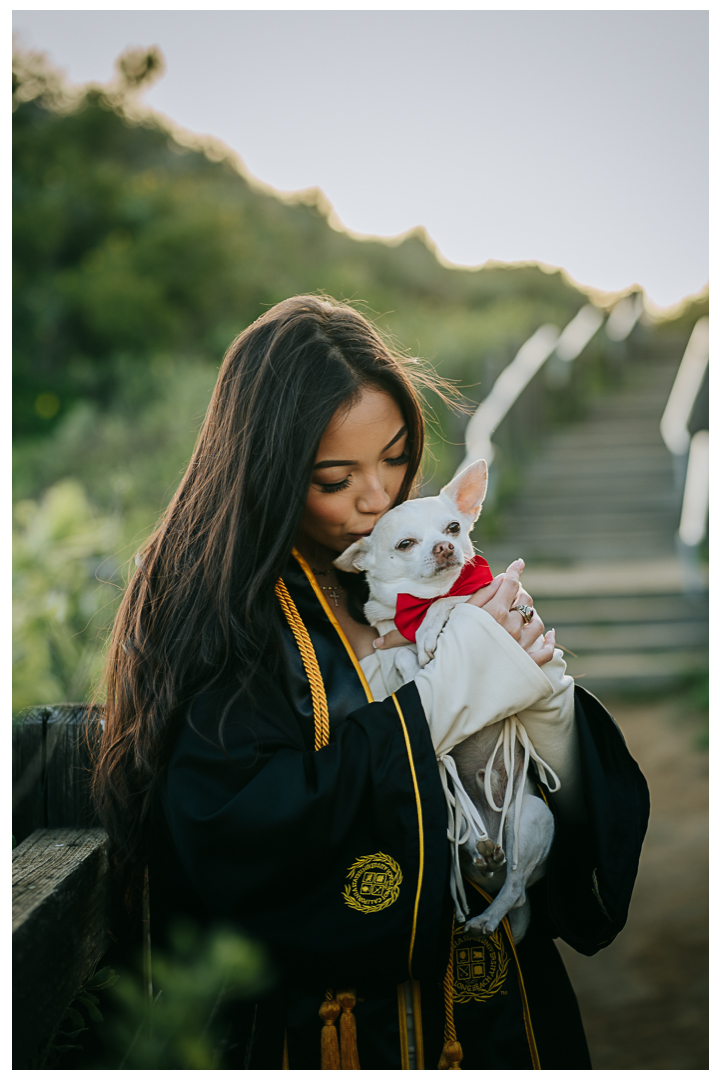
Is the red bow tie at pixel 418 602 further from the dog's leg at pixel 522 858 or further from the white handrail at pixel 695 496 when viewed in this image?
the white handrail at pixel 695 496

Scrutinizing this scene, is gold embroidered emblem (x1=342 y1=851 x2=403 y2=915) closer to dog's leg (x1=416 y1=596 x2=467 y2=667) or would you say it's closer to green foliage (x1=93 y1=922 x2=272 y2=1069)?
green foliage (x1=93 y1=922 x2=272 y2=1069)

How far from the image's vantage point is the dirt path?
9.98 ft

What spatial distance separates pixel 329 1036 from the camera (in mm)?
1558

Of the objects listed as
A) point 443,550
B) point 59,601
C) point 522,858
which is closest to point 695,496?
point 59,601

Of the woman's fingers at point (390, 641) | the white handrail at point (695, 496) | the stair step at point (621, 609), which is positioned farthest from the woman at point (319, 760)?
the white handrail at point (695, 496)

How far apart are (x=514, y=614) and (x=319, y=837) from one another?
652mm

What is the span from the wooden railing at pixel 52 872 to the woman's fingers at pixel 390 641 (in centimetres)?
70

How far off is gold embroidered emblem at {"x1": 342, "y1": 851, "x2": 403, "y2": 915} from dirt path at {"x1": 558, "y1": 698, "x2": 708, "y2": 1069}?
7.04 feet

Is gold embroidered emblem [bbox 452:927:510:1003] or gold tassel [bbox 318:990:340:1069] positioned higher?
gold embroidered emblem [bbox 452:927:510:1003]

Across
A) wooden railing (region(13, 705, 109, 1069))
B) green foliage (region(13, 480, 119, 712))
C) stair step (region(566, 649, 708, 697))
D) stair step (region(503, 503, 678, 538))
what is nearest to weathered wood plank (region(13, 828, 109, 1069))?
wooden railing (region(13, 705, 109, 1069))

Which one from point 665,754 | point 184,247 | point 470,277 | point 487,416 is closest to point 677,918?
point 665,754

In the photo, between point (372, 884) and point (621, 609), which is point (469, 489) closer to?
point (372, 884)

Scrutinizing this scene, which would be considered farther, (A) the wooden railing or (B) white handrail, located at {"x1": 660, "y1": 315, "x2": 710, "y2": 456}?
(B) white handrail, located at {"x1": 660, "y1": 315, "x2": 710, "y2": 456}
